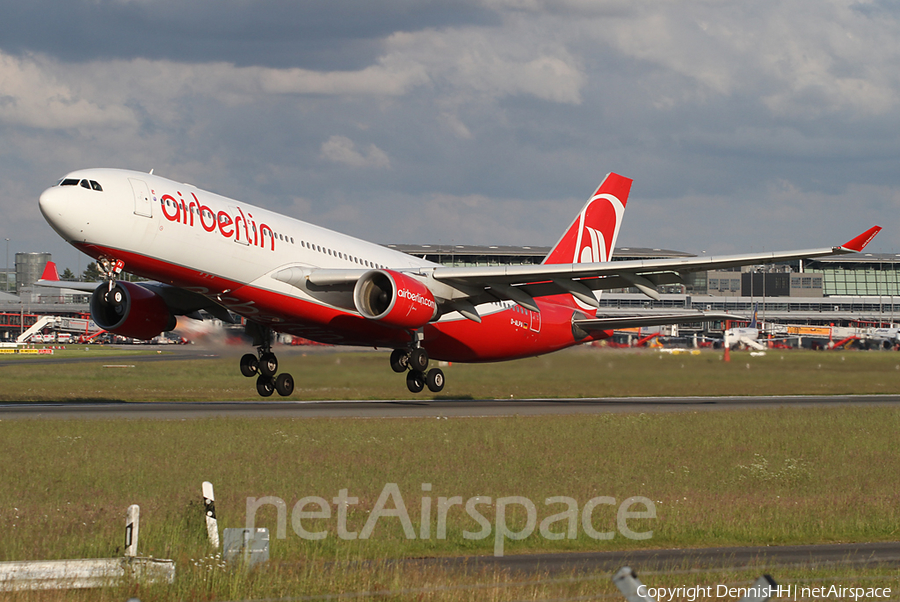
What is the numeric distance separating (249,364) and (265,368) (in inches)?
26.7

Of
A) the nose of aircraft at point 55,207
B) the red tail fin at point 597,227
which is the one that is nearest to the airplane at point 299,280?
the nose of aircraft at point 55,207

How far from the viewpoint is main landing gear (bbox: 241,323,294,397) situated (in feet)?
125

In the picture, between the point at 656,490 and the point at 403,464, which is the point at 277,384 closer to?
the point at 403,464

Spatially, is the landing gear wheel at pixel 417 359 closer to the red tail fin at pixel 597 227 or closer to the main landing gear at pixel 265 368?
the main landing gear at pixel 265 368

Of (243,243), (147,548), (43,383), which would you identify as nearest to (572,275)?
(243,243)

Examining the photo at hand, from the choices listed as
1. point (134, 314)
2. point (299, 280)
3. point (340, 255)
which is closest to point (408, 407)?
point (340, 255)

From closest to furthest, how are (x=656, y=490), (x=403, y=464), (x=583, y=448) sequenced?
1. (x=656, y=490)
2. (x=403, y=464)
3. (x=583, y=448)

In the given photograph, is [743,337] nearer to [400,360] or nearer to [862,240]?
[400,360]

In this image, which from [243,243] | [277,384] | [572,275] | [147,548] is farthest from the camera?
[277,384]

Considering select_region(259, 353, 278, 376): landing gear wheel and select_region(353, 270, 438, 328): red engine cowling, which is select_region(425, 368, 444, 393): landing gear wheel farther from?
select_region(259, 353, 278, 376): landing gear wheel

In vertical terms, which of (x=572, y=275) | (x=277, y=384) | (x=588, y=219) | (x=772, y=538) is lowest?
(x=772, y=538)

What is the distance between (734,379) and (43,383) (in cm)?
3755

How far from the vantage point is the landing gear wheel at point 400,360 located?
37.2m

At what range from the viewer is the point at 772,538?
16953mm
